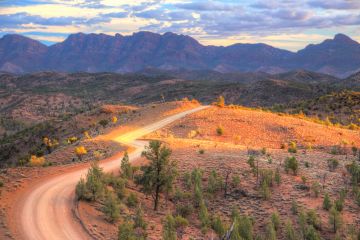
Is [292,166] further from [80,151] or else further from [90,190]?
[80,151]

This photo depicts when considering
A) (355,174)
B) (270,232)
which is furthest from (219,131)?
(270,232)

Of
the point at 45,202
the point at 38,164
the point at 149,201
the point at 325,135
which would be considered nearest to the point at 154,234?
the point at 149,201

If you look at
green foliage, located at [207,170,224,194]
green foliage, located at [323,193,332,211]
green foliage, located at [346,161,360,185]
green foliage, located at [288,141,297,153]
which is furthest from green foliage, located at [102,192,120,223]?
green foliage, located at [288,141,297,153]

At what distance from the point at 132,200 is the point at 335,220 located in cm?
871

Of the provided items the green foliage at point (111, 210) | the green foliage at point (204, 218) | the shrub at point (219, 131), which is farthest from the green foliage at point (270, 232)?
the shrub at point (219, 131)

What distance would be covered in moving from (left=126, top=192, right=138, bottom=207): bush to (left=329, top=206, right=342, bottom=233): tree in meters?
8.45

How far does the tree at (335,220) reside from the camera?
16.6 meters

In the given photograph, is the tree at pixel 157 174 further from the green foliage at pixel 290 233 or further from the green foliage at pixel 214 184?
the green foliage at pixel 290 233

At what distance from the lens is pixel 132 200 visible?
1809 centimetres

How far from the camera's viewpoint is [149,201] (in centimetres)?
1920

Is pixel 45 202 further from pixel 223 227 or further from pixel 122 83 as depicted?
pixel 122 83

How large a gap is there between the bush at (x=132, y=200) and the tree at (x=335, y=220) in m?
8.45

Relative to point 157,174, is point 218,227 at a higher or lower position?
lower

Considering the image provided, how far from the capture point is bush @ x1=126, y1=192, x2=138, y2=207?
1800 centimetres
